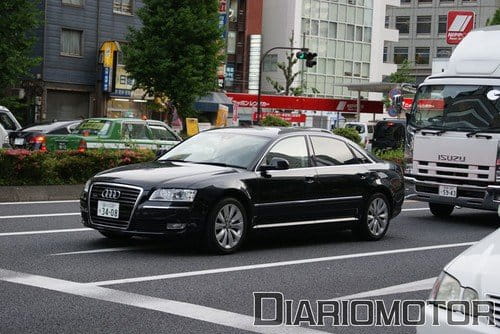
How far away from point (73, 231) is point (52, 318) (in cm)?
546

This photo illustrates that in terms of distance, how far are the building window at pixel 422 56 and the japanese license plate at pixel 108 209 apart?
296ft

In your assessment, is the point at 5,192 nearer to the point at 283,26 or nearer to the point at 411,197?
the point at 411,197

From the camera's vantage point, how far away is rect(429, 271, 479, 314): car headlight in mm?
4664

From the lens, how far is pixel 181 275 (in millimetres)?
8781

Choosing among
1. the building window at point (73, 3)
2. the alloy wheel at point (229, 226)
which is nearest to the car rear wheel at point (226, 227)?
the alloy wheel at point (229, 226)

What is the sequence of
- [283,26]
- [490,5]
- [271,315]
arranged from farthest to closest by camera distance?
[490,5] → [283,26] → [271,315]

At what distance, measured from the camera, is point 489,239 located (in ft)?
17.7

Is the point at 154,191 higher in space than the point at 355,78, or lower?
lower

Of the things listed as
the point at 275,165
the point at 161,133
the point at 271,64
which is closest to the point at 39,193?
the point at 161,133

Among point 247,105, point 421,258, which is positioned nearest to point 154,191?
point 421,258

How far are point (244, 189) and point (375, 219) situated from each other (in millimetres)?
2717

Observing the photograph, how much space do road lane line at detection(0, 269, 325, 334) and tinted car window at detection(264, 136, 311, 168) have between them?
3.68 m

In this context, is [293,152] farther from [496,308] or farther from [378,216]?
[496,308]

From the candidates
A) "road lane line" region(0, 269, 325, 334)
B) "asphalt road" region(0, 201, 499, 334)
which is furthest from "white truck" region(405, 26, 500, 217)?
"road lane line" region(0, 269, 325, 334)
